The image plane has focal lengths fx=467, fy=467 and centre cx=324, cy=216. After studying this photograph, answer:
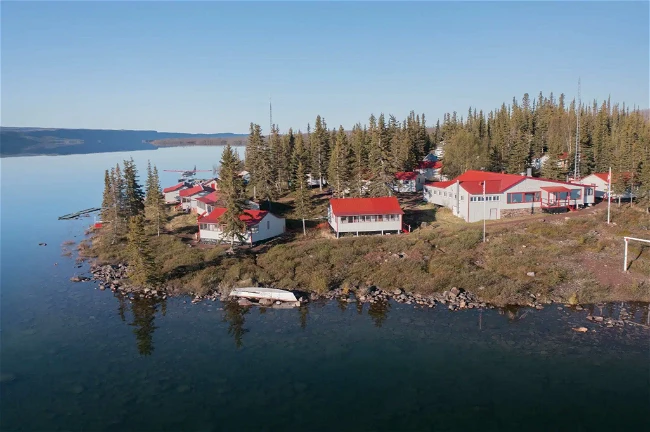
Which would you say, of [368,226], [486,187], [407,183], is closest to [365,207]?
[368,226]

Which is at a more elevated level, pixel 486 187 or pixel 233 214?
pixel 486 187

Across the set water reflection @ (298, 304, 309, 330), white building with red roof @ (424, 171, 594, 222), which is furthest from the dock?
white building with red roof @ (424, 171, 594, 222)

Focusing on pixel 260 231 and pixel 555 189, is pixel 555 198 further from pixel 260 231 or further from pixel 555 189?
pixel 260 231

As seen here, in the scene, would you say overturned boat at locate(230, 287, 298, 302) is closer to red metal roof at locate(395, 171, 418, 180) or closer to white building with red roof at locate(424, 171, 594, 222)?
white building with red roof at locate(424, 171, 594, 222)

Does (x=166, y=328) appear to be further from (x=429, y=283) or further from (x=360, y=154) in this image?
(x=360, y=154)

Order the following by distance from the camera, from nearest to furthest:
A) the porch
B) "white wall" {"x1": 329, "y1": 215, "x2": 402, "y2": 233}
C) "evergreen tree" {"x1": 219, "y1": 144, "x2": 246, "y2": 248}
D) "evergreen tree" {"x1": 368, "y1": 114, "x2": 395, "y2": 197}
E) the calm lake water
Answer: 1. the calm lake water
2. "evergreen tree" {"x1": 219, "y1": 144, "x2": 246, "y2": 248}
3. "white wall" {"x1": 329, "y1": 215, "x2": 402, "y2": 233}
4. the porch
5. "evergreen tree" {"x1": 368, "y1": 114, "x2": 395, "y2": 197}

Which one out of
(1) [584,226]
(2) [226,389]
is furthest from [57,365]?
(1) [584,226]
